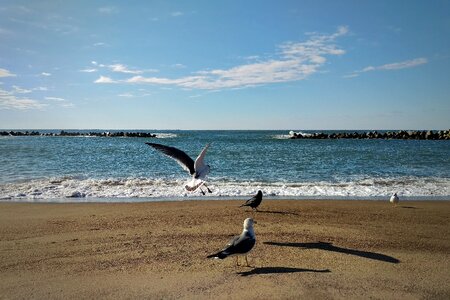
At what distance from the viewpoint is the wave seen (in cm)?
1229

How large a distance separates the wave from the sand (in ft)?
8.28

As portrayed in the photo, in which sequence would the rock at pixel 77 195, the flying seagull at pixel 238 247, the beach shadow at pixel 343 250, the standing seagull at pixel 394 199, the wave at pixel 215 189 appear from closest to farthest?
1. the flying seagull at pixel 238 247
2. the beach shadow at pixel 343 250
3. the standing seagull at pixel 394 199
4. the rock at pixel 77 195
5. the wave at pixel 215 189

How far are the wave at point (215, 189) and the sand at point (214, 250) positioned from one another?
2.52 m

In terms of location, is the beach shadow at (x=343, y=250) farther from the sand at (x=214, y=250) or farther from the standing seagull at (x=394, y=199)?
the standing seagull at (x=394, y=199)

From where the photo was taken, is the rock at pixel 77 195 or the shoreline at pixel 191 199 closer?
the shoreline at pixel 191 199

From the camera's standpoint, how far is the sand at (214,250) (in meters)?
4.86

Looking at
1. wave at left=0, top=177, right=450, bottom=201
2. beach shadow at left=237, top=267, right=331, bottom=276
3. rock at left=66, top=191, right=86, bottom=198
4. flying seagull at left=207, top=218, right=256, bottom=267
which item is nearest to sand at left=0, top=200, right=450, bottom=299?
beach shadow at left=237, top=267, right=331, bottom=276

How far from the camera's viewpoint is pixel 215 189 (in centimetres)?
1359

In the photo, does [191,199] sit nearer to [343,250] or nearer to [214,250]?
[214,250]

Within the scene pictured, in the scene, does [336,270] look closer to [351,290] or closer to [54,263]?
[351,290]

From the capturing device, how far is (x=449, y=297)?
4719mm

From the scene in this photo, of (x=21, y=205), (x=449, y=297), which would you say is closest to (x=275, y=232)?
(x=449, y=297)

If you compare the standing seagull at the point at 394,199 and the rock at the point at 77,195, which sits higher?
the standing seagull at the point at 394,199

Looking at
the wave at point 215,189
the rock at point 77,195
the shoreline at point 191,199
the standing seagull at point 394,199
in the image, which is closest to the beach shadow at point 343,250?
the standing seagull at point 394,199
